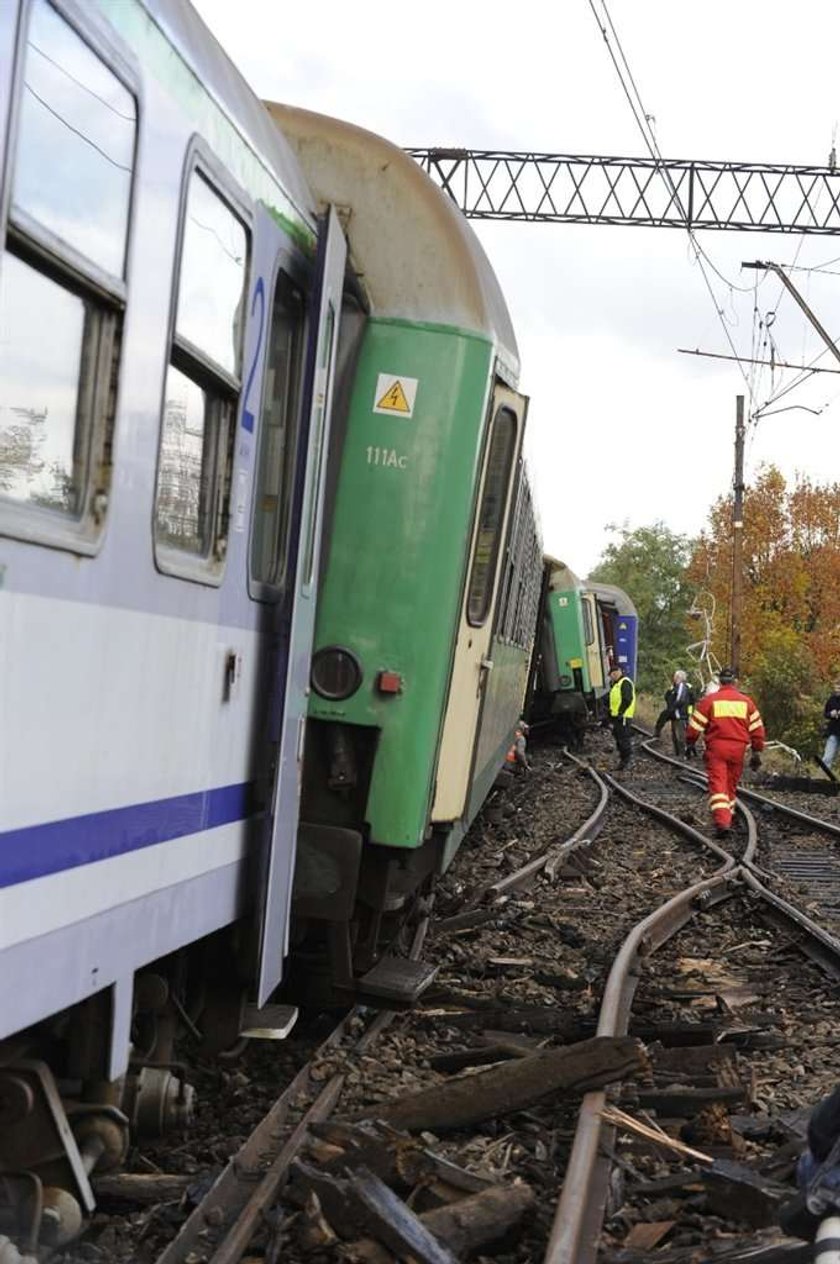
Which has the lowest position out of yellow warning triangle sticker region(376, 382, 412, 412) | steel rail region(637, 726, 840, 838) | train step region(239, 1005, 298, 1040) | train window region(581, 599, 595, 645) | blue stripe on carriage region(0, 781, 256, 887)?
steel rail region(637, 726, 840, 838)

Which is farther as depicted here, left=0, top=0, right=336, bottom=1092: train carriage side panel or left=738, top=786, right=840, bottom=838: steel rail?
left=738, top=786, right=840, bottom=838: steel rail

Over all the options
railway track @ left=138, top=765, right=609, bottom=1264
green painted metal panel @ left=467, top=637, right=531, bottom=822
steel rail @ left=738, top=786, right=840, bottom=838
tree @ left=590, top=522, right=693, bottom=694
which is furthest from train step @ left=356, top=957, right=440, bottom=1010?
tree @ left=590, top=522, right=693, bottom=694

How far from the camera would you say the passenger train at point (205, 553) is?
3.22 m

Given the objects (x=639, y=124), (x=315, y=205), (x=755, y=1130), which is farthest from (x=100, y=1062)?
(x=639, y=124)

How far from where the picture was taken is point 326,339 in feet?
17.2

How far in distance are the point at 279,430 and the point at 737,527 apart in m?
30.9

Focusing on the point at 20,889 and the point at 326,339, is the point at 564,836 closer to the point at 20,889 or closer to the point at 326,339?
the point at 326,339

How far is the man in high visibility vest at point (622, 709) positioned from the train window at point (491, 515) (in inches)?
767

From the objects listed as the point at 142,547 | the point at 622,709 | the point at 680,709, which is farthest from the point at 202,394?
the point at 680,709

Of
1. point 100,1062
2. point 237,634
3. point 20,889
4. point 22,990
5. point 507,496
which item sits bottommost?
point 100,1062

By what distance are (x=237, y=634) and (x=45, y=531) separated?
1613mm

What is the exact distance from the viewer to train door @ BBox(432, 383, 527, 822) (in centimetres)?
631

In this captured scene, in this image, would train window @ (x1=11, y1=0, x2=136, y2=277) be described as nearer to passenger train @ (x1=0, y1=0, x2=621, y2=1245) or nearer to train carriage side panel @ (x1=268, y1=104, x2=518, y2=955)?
passenger train @ (x1=0, y1=0, x2=621, y2=1245)

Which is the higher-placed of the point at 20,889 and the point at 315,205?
the point at 315,205
